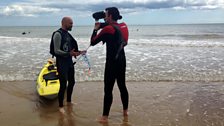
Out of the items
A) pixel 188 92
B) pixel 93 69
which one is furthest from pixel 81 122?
pixel 93 69

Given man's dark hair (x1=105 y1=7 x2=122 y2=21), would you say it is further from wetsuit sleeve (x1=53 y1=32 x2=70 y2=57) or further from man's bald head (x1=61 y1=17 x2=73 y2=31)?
wetsuit sleeve (x1=53 y1=32 x2=70 y2=57)

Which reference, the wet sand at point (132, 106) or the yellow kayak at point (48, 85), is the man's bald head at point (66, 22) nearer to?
the yellow kayak at point (48, 85)

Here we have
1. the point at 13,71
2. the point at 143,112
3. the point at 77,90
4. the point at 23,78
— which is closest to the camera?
the point at 143,112

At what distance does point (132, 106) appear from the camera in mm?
5574

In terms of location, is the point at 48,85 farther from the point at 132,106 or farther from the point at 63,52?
the point at 132,106

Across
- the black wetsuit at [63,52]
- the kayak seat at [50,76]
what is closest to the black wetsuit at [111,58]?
Answer: the black wetsuit at [63,52]

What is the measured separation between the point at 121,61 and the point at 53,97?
2067 millimetres

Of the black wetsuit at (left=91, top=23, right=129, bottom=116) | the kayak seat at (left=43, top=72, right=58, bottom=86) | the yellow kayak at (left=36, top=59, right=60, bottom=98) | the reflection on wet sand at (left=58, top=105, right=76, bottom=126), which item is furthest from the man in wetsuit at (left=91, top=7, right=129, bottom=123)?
the kayak seat at (left=43, top=72, right=58, bottom=86)

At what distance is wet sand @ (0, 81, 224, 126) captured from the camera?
4.66 metres

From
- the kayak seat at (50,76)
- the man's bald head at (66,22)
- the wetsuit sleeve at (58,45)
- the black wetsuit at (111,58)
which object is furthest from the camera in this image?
the kayak seat at (50,76)

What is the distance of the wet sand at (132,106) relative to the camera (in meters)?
4.66

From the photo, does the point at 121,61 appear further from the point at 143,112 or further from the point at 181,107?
the point at 181,107

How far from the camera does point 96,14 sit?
4516 mm

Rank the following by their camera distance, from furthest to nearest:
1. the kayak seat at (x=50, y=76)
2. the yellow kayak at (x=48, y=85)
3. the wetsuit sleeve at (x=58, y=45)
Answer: the kayak seat at (x=50, y=76), the yellow kayak at (x=48, y=85), the wetsuit sleeve at (x=58, y=45)
